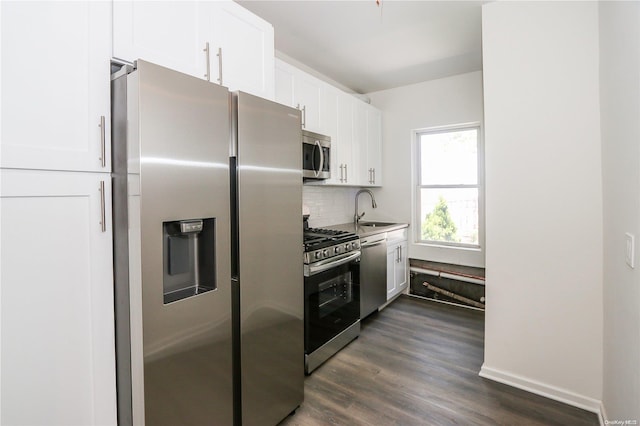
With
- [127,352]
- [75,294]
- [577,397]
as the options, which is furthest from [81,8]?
[577,397]

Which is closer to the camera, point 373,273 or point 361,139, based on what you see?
point 373,273

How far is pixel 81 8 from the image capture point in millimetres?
1204

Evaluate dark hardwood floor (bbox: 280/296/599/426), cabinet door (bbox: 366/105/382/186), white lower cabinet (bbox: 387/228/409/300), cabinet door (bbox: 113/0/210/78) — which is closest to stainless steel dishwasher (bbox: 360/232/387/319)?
white lower cabinet (bbox: 387/228/409/300)

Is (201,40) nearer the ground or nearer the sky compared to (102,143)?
nearer the sky

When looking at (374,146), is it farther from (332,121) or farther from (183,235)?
(183,235)

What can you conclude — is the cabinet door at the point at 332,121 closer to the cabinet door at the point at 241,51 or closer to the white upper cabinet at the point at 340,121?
the white upper cabinet at the point at 340,121

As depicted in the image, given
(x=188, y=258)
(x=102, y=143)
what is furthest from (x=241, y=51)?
(x=188, y=258)

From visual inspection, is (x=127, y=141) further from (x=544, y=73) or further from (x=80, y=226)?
(x=544, y=73)

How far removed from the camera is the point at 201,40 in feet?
5.43

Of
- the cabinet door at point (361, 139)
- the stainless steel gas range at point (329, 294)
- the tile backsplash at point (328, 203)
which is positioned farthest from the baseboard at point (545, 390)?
the cabinet door at point (361, 139)

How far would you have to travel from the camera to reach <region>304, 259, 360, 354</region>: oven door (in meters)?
2.40

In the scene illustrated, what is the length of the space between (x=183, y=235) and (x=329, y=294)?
1548 millimetres

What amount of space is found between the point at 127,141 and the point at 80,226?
374 millimetres

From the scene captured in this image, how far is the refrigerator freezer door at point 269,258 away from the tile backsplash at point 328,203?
5.47 ft
